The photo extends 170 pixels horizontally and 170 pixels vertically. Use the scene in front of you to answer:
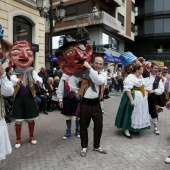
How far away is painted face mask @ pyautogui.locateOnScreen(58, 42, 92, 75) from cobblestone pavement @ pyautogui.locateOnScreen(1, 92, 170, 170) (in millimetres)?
1515

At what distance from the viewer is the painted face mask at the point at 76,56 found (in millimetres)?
3487

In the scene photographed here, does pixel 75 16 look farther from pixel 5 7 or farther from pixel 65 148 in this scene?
pixel 65 148

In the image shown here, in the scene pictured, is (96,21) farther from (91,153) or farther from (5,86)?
(5,86)

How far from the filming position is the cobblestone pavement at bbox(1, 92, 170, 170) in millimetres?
3457

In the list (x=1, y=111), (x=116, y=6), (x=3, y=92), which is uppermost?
(x=116, y=6)

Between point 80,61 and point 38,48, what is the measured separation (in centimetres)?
850

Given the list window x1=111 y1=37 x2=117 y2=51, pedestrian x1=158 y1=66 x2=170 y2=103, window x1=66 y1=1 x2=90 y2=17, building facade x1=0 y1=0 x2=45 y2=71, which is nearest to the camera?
pedestrian x1=158 y1=66 x2=170 y2=103

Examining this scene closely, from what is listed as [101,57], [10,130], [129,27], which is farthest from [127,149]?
[129,27]

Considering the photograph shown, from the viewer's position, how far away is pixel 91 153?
12.9 ft

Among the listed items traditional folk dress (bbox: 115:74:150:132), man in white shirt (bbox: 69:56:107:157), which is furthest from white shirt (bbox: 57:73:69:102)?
traditional folk dress (bbox: 115:74:150:132)

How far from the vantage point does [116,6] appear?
22.9 meters

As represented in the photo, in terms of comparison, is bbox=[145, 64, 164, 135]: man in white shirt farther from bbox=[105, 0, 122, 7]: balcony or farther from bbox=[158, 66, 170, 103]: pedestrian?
bbox=[105, 0, 122, 7]: balcony

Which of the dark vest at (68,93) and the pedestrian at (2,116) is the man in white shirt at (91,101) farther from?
the pedestrian at (2,116)

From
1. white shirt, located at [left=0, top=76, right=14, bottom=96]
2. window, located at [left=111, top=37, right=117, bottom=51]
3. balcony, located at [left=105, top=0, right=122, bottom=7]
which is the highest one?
balcony, located at [left=105, top=0, right=122, bottom=7]
